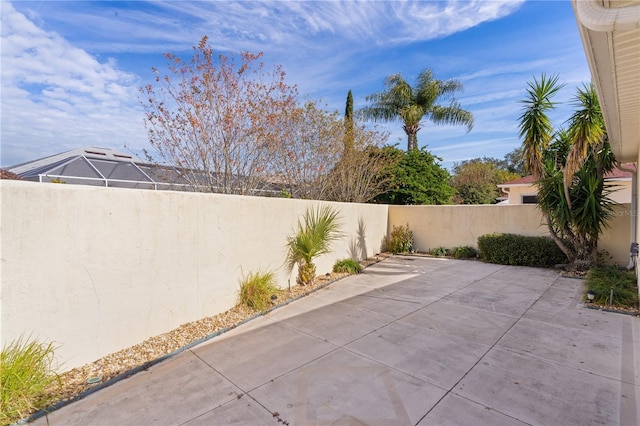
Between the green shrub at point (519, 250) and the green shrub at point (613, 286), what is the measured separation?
122 cm

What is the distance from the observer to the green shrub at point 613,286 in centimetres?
504

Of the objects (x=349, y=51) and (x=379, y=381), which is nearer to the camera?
(x=379, y=381)

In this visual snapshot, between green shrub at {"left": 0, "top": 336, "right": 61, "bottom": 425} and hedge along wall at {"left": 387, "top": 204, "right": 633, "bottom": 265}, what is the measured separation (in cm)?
1003

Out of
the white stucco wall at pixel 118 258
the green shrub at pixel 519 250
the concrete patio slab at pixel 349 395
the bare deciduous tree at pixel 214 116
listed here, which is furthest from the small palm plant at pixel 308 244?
the green shrub at pixel 519 250

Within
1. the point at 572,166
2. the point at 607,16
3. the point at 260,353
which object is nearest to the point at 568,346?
the point at 607,16

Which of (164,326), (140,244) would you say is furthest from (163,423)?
(140,244)

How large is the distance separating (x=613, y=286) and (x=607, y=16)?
559 cm

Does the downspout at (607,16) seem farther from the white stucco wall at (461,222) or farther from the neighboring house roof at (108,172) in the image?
the white stucco wall at (461,222)

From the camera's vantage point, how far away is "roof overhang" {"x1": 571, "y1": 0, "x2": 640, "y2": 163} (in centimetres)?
198

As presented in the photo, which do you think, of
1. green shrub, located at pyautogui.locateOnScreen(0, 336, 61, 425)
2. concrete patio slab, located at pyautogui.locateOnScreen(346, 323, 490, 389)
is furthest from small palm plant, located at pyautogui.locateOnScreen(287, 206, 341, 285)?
green shrub, located at pyautogui.locateOnScreen(0, 336, 61, 425)

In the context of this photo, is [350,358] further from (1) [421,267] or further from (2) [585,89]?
(2) [585,89]

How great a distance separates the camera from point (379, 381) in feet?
9.80

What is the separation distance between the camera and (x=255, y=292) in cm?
528

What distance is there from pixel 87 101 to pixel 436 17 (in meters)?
7.61
